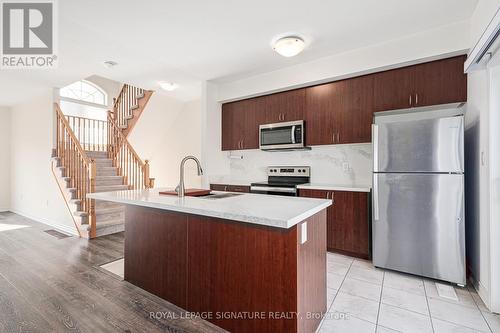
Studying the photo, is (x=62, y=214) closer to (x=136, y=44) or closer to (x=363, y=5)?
(x=136, y=44)

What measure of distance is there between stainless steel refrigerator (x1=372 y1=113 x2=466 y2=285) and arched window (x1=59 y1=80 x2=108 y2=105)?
24.2ft

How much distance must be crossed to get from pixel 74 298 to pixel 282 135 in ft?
10.1

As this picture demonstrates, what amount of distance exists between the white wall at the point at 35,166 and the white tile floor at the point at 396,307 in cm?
433

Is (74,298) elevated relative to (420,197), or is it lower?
lower

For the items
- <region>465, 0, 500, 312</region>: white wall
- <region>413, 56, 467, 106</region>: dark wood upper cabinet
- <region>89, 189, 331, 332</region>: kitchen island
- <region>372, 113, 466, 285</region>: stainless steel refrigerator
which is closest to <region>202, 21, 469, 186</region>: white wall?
<region>413, 56, 467, 106</region>: dark wood upper cabinet

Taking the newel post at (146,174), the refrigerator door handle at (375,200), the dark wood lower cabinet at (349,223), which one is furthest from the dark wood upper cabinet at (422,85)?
the newel post at (146,174)

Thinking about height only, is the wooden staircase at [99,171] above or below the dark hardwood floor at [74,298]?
above

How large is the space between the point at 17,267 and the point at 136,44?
2.95m

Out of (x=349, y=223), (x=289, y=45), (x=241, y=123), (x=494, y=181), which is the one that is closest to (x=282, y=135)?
(x=241, y=123)

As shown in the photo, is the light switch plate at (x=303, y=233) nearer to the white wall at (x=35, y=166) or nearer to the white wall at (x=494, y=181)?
the white wall at (x=494, y=181)

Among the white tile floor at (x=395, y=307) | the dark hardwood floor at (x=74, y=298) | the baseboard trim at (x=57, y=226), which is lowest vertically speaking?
the white tile floor at (x=395, y=307)

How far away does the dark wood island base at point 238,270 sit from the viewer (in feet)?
4.75

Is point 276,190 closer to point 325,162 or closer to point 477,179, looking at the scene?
point 325,162

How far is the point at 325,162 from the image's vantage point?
149 inches
